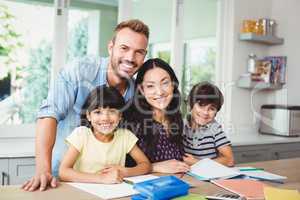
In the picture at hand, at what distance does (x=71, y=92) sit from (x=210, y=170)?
27.8 inches

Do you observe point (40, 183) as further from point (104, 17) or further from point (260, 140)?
point (260, 140)

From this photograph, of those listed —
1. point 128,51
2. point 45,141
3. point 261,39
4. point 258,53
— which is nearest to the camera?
point 45,141

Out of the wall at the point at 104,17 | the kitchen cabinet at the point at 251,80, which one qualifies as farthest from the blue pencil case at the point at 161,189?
the kitchen cabinet at the point at 251,80

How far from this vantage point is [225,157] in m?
1.81

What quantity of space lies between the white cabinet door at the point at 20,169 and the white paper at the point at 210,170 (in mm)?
1119

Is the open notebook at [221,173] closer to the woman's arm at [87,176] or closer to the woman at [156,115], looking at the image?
the woman at [156,115]

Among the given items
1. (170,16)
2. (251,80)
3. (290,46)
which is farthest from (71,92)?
(290,46)

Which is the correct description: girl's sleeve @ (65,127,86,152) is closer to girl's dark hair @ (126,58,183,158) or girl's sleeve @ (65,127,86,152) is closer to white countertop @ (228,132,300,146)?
girl's dark hair @ (126,58,183,158)

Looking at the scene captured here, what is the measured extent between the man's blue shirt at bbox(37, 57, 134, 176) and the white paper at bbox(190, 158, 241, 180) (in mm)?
460

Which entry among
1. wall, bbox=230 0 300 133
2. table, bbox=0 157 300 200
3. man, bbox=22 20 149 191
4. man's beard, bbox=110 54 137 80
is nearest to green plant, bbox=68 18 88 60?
man, bbox=22 20 149 191

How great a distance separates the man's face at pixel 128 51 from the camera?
5.41 feet

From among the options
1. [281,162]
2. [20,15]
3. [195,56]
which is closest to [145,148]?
[281,162]

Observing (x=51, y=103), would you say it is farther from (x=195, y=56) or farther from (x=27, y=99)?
(x=195, y=56)

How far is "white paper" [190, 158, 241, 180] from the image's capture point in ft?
4.79
